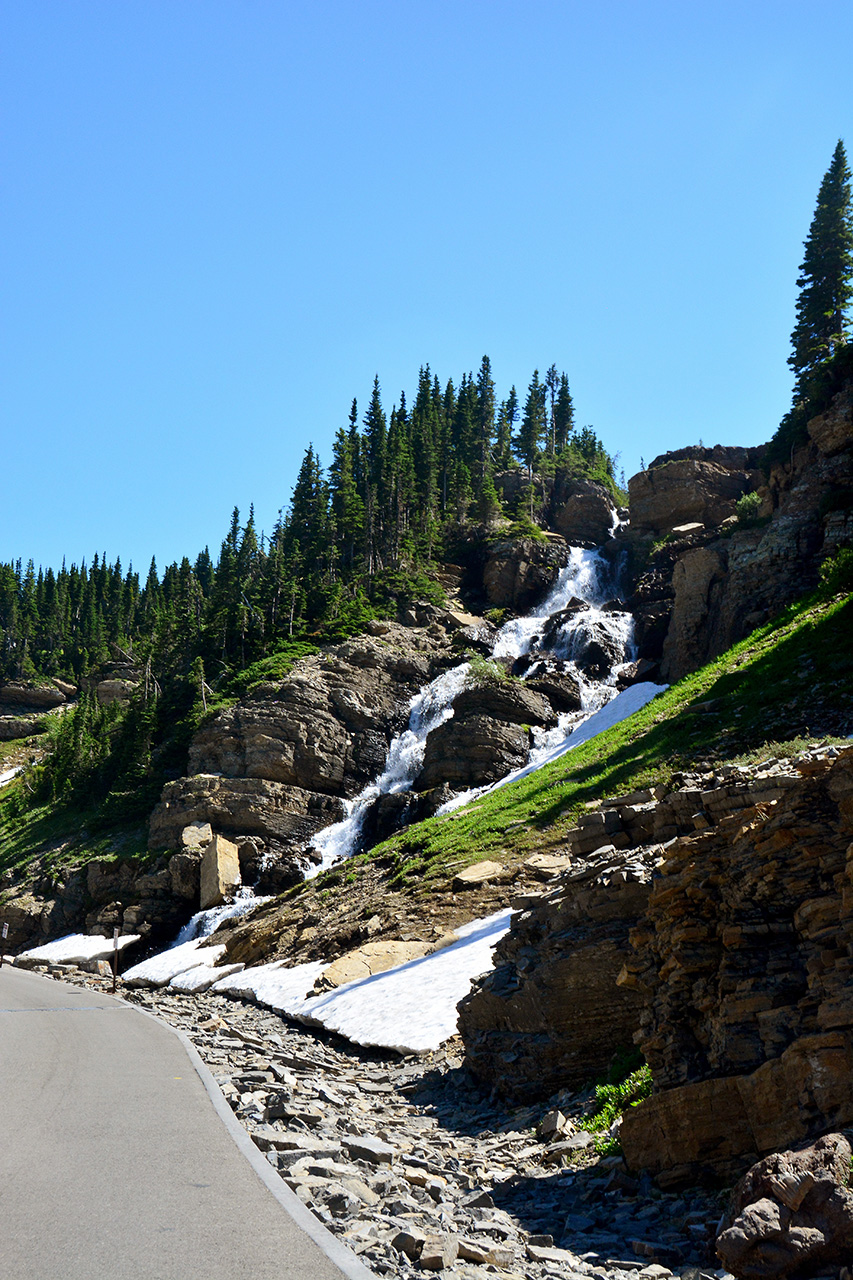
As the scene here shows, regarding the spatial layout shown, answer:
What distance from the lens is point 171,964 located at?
38531mm

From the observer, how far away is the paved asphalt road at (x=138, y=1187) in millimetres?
6074

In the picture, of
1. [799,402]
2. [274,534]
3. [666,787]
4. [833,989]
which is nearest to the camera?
[833,989]

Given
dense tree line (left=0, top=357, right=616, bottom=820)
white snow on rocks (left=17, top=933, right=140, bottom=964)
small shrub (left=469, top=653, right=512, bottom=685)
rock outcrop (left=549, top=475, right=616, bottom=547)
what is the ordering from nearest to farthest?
white snow on rocks (left=17, top=933, right=140, bottom=964) < small shrub (left=469, top=653, right=512, bottom=685) < dense tree line (left=0, top=357, right=616, bottom=820) < rock outcrop (left=549, top=475, right=616, bottom=547)

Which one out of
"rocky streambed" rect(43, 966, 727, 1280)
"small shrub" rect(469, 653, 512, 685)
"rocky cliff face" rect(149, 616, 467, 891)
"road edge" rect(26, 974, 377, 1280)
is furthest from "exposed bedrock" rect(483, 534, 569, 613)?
"road edge" rect(26, 974, 377, 1280)

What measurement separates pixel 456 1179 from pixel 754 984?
4.31 metres

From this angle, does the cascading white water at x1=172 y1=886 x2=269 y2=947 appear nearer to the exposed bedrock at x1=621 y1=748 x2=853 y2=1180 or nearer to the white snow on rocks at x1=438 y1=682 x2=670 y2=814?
the white snow on rocks at x1=438 y1=682 x2=670 y2=814

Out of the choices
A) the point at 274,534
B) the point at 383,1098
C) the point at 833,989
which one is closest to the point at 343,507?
the point at 274,534

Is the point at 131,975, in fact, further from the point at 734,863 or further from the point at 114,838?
the point at 734,863

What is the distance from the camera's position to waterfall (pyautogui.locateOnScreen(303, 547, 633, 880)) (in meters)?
50.6

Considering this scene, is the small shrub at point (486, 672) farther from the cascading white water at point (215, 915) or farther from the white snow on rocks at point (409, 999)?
the white snow on rocks at point (409, 999)

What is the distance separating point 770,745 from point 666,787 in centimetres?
335

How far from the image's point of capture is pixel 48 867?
60500 mm

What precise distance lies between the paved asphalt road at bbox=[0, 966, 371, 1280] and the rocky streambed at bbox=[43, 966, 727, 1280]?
516 mm

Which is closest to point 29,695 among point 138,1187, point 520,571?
Result: point 520,571
